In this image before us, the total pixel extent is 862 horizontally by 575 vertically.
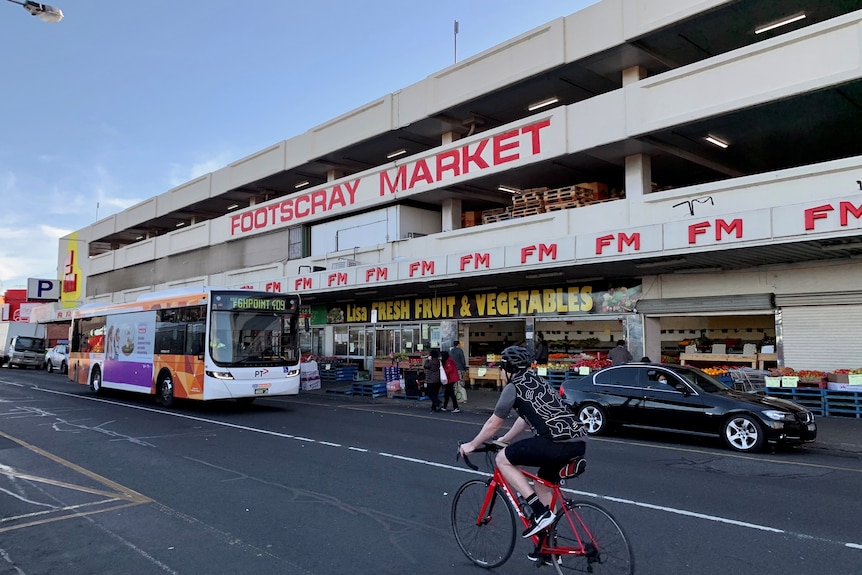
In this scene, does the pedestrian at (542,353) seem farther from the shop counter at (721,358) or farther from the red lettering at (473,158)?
the red lettering at (473,158)

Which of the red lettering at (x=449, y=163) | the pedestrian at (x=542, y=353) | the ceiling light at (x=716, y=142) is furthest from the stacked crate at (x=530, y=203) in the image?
the ceiling light at (x=716, y=142)

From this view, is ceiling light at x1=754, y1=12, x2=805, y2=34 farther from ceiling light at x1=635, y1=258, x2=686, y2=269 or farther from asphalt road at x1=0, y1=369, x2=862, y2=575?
asphalt road at x1=0, y1=369, x2=862, y2=575

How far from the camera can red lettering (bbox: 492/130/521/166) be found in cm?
2041

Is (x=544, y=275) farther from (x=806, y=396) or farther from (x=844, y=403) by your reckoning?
(x=844, y=403)

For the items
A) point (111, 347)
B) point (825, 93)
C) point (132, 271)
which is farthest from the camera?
point (132, 271)

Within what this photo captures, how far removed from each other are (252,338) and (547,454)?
40.5 feet

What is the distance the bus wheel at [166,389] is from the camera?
1644 cm

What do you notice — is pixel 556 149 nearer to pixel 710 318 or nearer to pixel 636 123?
pixel 636 123

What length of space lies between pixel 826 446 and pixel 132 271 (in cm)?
A: 4486

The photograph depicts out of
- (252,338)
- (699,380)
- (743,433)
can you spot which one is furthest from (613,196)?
(252,338)

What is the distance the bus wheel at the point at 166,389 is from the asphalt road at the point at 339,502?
3.80 m

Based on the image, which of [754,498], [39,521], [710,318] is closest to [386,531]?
[39,521]

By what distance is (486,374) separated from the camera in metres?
22.0

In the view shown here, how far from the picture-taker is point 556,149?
19.1 m
